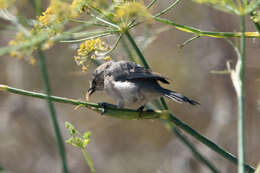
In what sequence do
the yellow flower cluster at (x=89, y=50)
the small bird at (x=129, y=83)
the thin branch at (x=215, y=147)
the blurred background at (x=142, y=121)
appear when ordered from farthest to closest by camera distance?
the blurred background at (x=142, y=121) < the small bird at (x=129, y=83) < the yellow flower cluster at (x=89, y=50) < the thin branch at (x=215, y=147)

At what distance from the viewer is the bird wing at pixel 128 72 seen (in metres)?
4.54

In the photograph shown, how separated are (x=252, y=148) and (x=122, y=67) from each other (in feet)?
16.4

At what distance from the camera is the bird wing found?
4535 millimetres

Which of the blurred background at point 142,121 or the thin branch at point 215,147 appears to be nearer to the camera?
the thin branch at point 215,147

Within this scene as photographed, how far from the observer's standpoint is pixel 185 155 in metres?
8.52

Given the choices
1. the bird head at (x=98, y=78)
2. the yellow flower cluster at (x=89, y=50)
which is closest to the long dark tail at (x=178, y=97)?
the yellow flower cluster at (x=89, y=50)

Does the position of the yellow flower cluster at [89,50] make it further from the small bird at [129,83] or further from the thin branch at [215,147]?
the thin branch at [215,147]

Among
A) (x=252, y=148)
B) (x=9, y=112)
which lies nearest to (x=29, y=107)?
(x=9, y=112)

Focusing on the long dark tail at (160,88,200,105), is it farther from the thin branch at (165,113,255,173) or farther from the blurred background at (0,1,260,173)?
the blurred background at (0,1,260,173)

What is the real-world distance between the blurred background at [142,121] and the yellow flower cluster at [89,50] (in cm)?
524

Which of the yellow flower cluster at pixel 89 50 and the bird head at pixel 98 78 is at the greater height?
the yellow flower cluster at pixel 89 50

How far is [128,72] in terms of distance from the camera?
4.82m

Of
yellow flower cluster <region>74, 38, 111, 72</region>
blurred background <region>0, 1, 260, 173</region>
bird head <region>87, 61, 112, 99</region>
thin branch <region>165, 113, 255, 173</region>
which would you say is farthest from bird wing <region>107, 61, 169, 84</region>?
blurred background <region>0, 1, 260, 173</region>

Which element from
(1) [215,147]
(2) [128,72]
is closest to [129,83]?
(2) [128,72]
